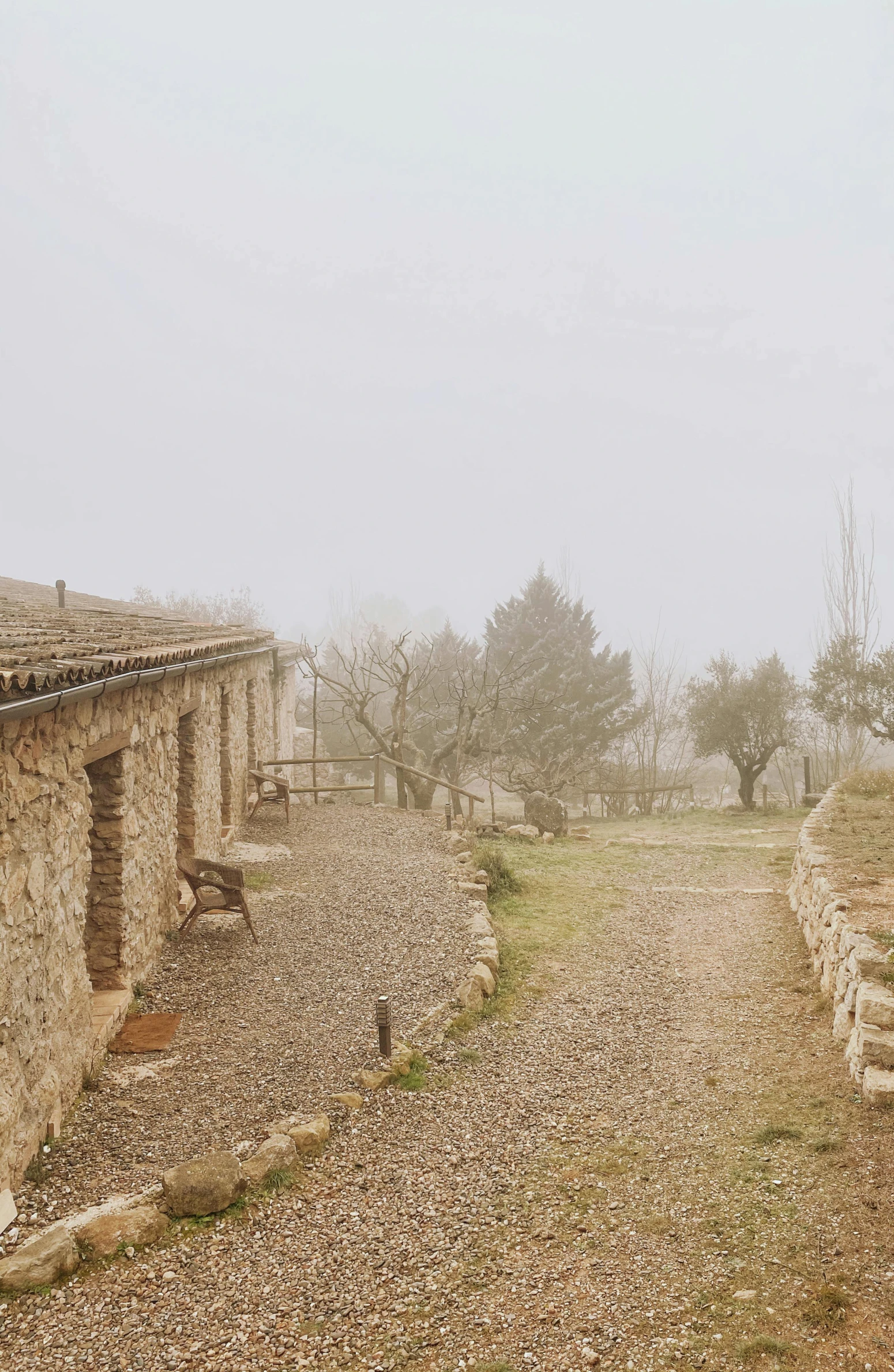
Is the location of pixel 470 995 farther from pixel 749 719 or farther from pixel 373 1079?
pixel 749 719

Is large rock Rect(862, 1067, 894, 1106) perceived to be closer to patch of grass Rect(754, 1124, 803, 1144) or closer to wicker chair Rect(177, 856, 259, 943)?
patch of grass Rect(754, 1124, 803, 1144)

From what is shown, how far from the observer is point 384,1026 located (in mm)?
5629

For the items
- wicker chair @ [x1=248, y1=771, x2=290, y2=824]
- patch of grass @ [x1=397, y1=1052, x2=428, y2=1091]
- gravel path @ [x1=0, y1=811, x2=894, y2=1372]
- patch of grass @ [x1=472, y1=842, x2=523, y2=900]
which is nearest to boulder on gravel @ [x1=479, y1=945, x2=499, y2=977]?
gravel path @ [x1=0, y1=811, x2=894, y2=1372]

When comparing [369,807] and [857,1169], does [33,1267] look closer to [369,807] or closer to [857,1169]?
[857,1169]

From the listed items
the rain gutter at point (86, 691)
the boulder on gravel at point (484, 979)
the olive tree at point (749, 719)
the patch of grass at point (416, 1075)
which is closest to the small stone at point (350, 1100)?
the patch of grass at point (416, 1075)

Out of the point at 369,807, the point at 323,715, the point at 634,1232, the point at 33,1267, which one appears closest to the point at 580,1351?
the point at 634,1232

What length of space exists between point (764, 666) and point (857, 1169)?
18.2 meters

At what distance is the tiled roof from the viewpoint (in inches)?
157

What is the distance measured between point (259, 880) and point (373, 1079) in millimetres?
4928

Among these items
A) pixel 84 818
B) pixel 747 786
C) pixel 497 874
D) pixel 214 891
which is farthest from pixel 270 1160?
pixel 747 786

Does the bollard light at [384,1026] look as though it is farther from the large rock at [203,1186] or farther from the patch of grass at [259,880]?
the patch of grass at [259,880]

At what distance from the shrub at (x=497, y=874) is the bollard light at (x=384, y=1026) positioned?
4557 millimetres

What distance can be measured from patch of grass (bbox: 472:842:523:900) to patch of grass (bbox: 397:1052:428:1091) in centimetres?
438

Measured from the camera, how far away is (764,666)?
21109mm
